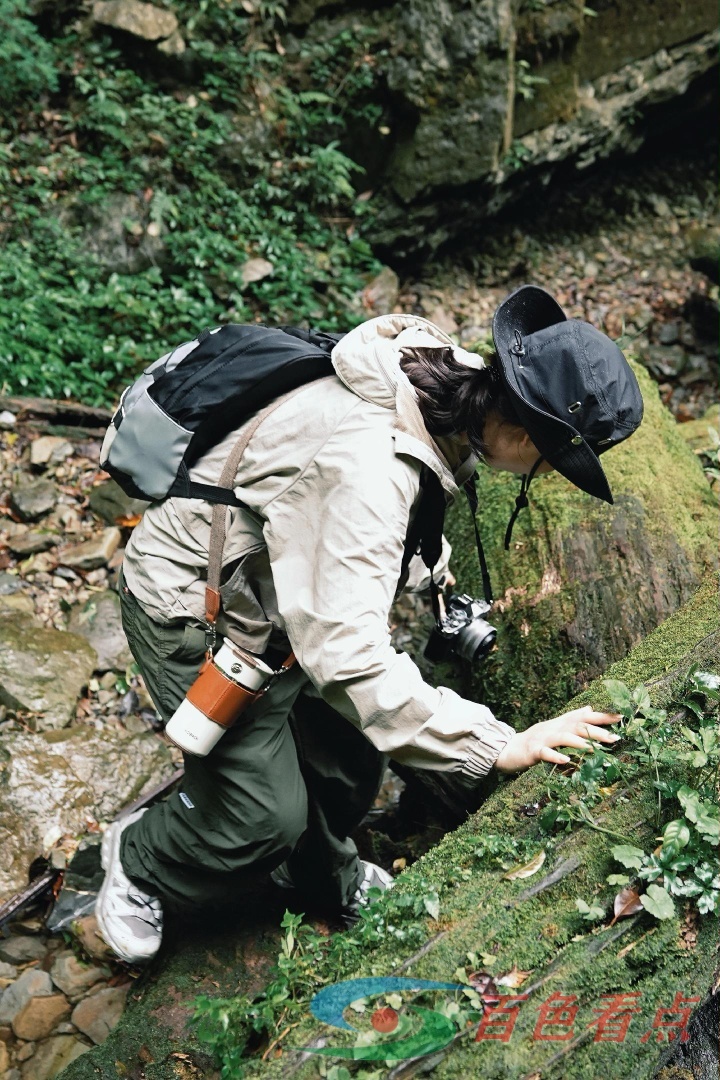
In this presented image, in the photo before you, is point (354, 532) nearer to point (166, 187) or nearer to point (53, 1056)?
point (53, 1056)

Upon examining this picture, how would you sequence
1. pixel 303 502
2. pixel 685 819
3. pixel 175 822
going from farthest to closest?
Answer: pixel 175 822
pixel 303 502
pixel 685 819

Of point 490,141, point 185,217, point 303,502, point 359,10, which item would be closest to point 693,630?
point 303,502

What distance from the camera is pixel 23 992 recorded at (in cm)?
334

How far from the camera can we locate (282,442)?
8.20 ft

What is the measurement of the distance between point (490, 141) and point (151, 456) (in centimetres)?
616

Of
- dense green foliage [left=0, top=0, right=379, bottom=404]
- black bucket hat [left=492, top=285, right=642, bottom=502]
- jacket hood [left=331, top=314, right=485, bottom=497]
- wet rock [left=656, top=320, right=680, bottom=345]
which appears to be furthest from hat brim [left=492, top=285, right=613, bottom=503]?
wet rock [left=656, top=320, right=680, bottom=345]

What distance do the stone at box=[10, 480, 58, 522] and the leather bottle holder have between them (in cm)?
302

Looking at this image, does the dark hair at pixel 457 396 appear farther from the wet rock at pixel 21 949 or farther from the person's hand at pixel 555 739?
the wet rock at pixel 21 949

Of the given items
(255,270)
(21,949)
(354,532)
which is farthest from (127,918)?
(255,270)

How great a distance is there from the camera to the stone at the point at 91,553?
5.05m

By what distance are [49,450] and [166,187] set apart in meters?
2.73

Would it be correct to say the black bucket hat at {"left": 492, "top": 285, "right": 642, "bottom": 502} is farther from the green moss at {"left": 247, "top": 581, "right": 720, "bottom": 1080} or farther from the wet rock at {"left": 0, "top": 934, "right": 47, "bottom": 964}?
the wet rock at {"left": 0, "top": 934, "right": 47, "bottom": 964}

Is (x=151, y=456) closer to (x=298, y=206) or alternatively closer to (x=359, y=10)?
(x=298, y=206)

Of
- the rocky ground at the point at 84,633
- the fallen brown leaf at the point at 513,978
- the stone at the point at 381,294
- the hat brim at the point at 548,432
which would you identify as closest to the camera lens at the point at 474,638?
the hat brim at the point at 548,432
